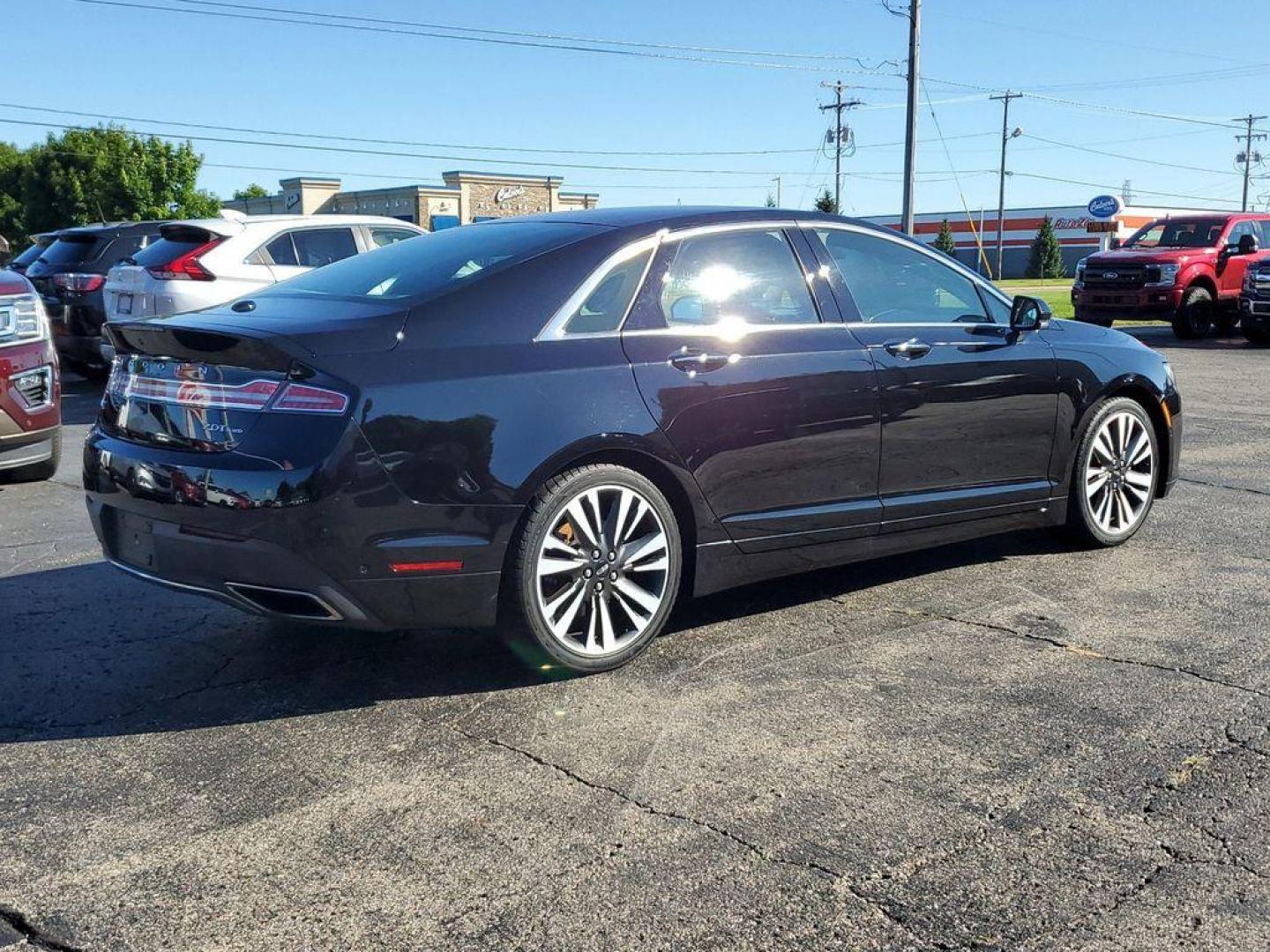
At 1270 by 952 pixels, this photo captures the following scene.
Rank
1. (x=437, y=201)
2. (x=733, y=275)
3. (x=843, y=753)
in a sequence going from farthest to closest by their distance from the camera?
(x=437, y=201) < (x=733, y=275) < (x=843, y=753)

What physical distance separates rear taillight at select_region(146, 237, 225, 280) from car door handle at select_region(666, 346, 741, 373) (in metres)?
7.91

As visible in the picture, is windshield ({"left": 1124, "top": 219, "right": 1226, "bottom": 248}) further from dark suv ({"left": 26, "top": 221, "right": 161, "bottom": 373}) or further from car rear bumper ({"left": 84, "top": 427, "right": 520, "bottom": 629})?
car rear bumper ({"left": 84, "top": 427, "right": 520, "bottom": 629})

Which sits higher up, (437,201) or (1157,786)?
(437,201)

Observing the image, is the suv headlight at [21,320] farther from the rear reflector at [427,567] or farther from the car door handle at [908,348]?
the car door handle at [908,348]

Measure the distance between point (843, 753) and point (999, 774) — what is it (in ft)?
1.45

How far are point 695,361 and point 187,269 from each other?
8.09 meters

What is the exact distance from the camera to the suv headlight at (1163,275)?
20578mm

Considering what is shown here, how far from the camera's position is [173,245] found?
11609mm

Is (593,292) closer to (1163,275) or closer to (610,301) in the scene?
(610,301)

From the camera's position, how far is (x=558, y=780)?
11.5 ft

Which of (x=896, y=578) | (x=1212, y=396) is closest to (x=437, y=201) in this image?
(x=1212, y=396)

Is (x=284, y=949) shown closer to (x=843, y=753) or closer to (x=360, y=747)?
(x=360, y=747)

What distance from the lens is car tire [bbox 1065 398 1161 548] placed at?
5934 millimetres

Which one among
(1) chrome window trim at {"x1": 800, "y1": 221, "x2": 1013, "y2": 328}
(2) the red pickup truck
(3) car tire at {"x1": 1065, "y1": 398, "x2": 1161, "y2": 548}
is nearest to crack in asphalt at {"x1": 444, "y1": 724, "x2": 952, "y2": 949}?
(1) chrome window trim at {"x1": 800, "y1": 221, "x2": 1013, "y2": 328}
